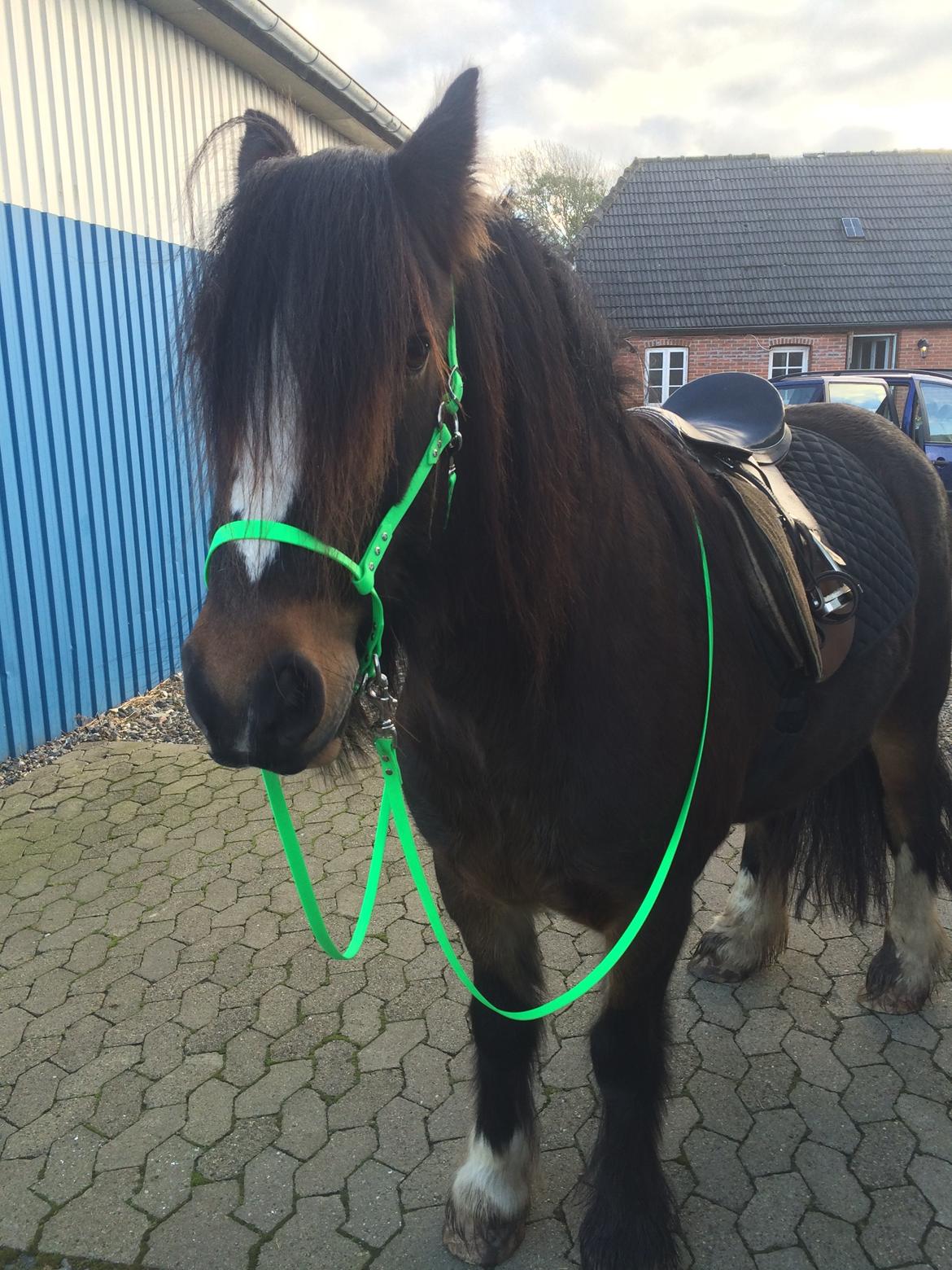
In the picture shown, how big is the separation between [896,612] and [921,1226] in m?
1.47

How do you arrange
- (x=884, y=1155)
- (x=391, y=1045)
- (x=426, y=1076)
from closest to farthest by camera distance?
1. (x=884, y=1155)
2. (x=426, y=1076)
3. (x=391, y=1045)

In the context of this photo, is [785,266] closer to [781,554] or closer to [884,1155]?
[781,554]

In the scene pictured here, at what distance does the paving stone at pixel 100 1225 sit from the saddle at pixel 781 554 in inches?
81.2

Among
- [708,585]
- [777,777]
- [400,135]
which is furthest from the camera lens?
[400,135]

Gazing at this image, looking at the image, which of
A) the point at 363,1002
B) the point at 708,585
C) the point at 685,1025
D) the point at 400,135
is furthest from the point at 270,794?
the point at 400,135

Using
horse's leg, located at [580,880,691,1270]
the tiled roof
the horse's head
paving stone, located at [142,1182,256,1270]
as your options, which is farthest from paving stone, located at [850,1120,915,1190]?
the tiled roof

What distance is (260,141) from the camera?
1521 millimetres

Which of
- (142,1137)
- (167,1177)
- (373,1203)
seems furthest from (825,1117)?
(142,1137)

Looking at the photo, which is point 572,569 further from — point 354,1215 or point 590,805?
point 354,1215

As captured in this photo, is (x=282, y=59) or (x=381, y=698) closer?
(x=381, y=698)

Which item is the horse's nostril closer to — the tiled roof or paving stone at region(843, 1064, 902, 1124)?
paving stone at region(843, 1064, 902, 1124)

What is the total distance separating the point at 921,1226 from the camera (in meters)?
2.01

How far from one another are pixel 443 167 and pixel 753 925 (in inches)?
102

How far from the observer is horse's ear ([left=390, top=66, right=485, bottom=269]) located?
1182 millimetres
